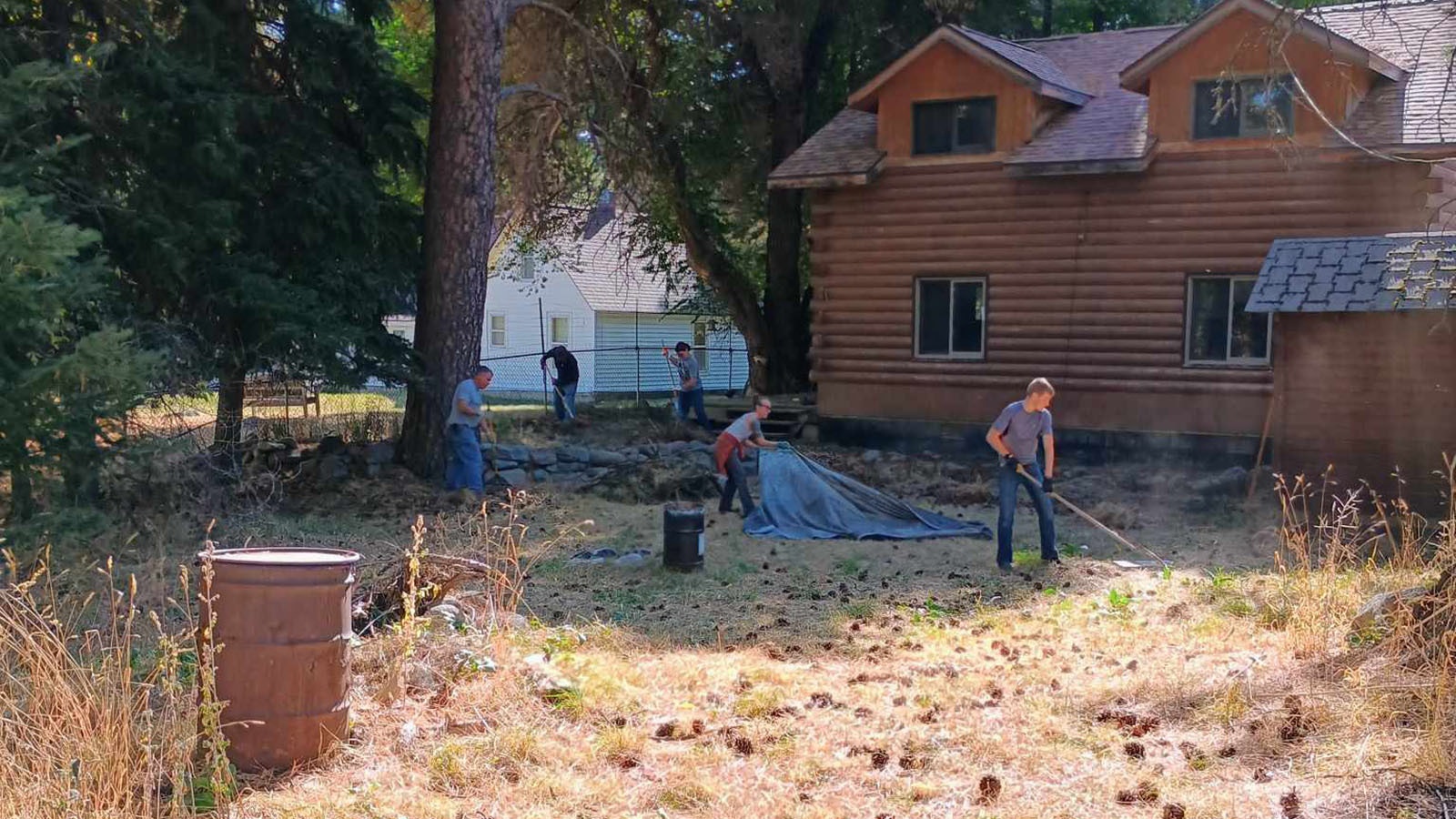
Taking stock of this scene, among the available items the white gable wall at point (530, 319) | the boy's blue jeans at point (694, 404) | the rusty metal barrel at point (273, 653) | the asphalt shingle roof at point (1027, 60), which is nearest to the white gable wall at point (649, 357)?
the white gable wall at point (530, 319)

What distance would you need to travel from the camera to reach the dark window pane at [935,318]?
1959cm

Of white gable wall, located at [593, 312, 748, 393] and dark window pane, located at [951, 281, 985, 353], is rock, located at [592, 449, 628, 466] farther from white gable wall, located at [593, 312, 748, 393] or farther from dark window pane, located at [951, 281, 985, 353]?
white gable wall, located at [593, 312, 748, 393]

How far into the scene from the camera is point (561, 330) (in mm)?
39062

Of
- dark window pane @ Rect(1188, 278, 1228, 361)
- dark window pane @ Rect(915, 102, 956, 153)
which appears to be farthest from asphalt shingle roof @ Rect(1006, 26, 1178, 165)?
dark window pane @ Rect(1188, 278, 1228, 361)

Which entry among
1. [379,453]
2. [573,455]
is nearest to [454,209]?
[379,453]

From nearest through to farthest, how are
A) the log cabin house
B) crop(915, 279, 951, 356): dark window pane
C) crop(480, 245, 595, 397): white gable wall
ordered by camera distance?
the log cabin house < crop(915, 279, 951, 356): dark window pane < crop(480, 245, 595, 397): white gable wall

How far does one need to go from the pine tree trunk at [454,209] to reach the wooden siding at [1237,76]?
8.68m

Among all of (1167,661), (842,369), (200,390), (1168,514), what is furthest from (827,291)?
(1167,661)

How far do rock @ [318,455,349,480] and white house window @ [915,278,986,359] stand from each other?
28.1ft

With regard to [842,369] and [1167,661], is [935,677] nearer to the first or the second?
[1167,661]

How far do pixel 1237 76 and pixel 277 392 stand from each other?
1253 centimetres

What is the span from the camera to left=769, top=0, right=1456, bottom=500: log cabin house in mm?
13805

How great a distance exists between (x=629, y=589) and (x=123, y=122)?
699cm

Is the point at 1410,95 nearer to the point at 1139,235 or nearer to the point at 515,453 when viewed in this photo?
the point at 1139,235
